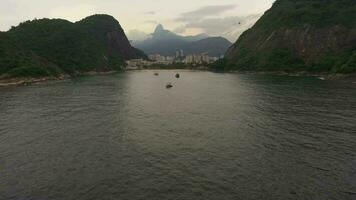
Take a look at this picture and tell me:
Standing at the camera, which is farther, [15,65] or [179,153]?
[15,65]

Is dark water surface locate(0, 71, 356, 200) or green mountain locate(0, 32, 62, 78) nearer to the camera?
dark water surface locate(0, 71, 356, 200)

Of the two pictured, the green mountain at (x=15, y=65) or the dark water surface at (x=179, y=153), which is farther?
the green mountain at (x=15, y=65)

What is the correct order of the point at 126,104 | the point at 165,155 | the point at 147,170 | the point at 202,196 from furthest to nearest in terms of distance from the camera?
the point at 126,104 < the point at 165,155 < the point at 147,170 < the point at 202,196

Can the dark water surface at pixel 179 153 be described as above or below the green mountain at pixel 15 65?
below

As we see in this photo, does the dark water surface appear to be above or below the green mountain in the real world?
below

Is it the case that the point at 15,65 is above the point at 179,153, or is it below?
above

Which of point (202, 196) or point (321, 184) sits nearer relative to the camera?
point (202, 196)

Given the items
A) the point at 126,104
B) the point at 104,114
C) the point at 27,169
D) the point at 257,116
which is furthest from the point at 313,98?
the point at 27,169

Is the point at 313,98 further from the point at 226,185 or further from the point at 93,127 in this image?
the point at 226,185
